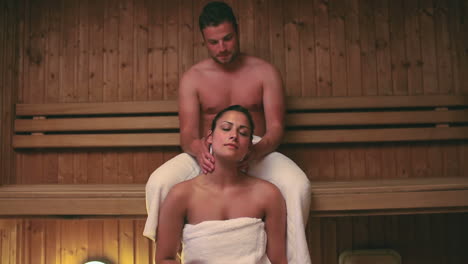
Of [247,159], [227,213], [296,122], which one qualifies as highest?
[296,122]

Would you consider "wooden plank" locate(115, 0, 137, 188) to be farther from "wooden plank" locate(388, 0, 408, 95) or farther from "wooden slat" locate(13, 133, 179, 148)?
"wooden plank" locate(388, 0, 408, 95)

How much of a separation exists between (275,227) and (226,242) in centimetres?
24

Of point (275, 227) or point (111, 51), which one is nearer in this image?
point (275, 227)

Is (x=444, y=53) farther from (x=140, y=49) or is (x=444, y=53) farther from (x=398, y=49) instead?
(x=140, y=49)

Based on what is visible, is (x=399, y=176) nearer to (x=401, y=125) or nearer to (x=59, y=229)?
(x=401, y=125)

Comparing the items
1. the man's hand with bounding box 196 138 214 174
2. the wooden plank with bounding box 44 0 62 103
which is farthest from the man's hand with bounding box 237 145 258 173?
the wooden plank with bounding box 44 0 62 103

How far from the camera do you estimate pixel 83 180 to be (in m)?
2.87

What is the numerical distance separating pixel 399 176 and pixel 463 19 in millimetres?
1337

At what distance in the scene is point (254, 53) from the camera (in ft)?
9.37

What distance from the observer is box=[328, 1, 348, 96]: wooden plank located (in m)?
2.88

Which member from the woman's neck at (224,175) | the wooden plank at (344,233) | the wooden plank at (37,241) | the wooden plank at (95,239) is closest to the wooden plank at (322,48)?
the wooden plank at (344,233)

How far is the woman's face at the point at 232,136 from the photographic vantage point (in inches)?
A: 61.8

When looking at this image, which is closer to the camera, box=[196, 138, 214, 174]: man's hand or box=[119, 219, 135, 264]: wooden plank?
box=[196, 138, 214, 174]: man's hand

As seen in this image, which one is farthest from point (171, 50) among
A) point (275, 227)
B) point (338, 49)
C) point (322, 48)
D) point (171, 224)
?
point (275, 227)
